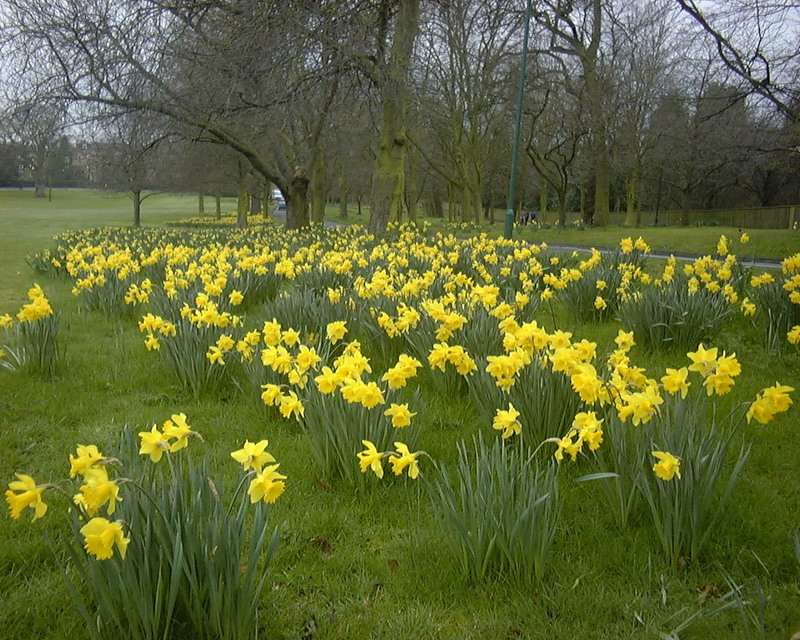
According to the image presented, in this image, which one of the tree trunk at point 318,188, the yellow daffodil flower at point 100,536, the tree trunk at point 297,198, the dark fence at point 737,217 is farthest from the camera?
the dark fence at point 737,217

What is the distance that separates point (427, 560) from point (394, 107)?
39.2ft

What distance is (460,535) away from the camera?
2.23 meters

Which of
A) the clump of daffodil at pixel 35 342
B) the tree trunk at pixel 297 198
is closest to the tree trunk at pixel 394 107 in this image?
the tree trunk at pixel 297 198

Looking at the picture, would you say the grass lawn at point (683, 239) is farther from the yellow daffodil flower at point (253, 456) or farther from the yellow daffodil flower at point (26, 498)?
the yellow daffodil flower at point (26, 498)

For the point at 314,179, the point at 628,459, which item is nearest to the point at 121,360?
the point at 628,459

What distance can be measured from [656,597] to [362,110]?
1367 cm

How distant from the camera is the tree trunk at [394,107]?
39.1 feet

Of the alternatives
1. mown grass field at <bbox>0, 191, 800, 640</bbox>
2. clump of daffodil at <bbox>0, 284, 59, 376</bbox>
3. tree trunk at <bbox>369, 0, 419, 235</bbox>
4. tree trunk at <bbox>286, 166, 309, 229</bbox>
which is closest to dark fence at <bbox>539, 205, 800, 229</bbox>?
tree trunk at <bbox>286, 166, 309, 229</bbox>

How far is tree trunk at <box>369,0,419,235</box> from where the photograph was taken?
470 inches

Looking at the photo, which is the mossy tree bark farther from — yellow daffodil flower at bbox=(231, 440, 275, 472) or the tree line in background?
yellow daffodil flower at bbox=(231, 440, 275, 472)

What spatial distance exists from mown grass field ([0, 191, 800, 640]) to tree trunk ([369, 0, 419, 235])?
30.6 ft

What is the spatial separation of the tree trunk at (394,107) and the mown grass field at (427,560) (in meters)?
9.31

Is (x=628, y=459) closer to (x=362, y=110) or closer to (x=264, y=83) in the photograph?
(x=264, y=83)

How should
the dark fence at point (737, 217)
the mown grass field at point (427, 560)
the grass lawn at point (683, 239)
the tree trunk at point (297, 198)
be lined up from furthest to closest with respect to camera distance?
the dark fence at point (737, 217), the tree trunk at point (297, 198), the grass lawn at point (683, 239), the mown grass field at point (427, 560)
